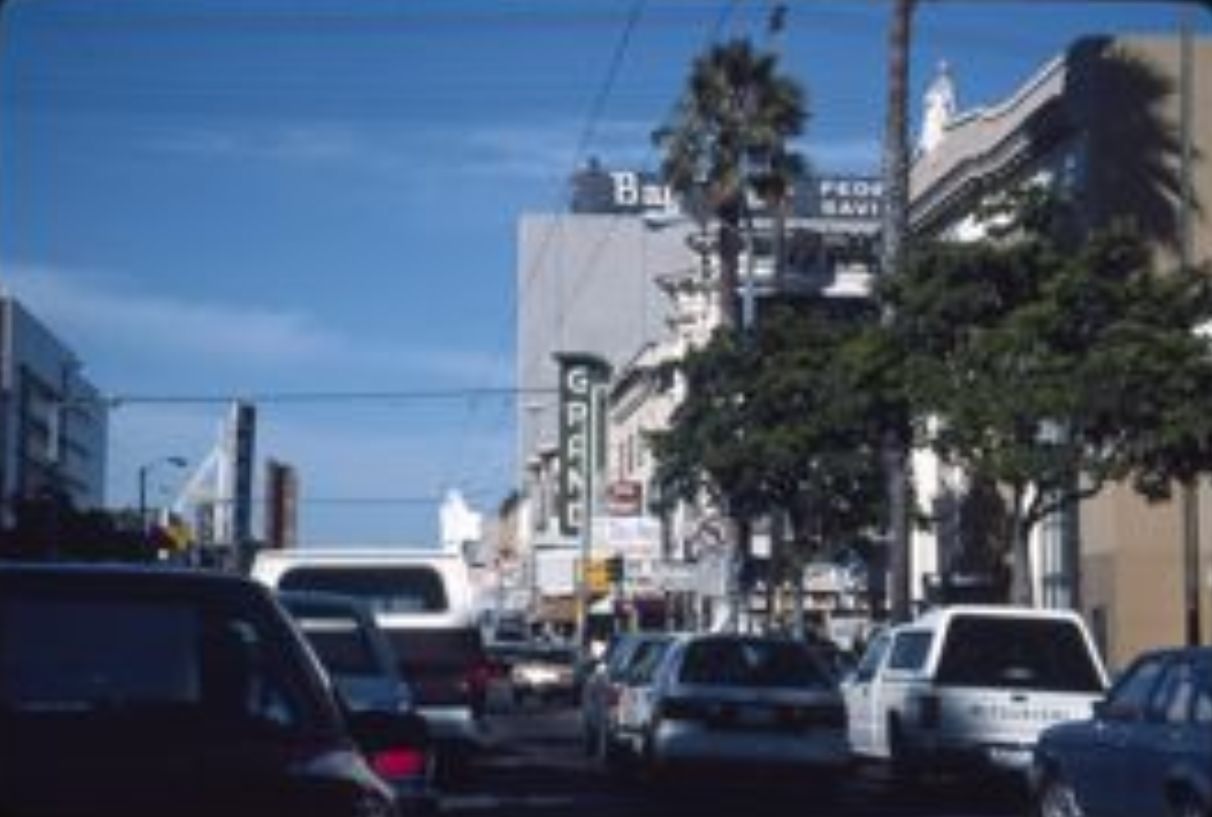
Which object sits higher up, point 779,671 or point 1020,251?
point 1020,251

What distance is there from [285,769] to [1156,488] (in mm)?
25745

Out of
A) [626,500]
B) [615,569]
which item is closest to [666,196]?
[626,500]

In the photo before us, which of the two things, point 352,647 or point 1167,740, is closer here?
point 1167,740

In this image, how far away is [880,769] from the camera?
28766mm

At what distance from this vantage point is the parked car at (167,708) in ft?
22.2

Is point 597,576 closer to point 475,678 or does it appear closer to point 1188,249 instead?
point 1188,249

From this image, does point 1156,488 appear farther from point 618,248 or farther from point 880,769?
point 618,248

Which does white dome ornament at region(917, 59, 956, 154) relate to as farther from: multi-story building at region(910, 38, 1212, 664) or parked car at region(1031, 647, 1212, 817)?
parked car at region(1031, 647, 1212, 817)

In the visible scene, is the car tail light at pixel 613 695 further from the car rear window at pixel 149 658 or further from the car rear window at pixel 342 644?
the car rear window at pixel 149 658

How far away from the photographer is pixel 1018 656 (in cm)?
2338

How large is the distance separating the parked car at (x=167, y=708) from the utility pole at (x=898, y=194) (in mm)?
28390

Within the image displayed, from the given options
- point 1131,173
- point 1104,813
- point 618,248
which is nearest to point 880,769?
point 1104,813

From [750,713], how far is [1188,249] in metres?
19.8

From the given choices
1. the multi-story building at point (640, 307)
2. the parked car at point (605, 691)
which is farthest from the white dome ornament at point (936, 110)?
the parked car at point (605, 691)
